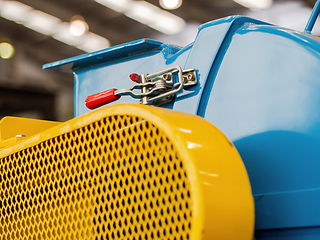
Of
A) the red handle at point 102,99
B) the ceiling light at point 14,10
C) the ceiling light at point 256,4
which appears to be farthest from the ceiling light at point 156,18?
the red handle at point 102,99

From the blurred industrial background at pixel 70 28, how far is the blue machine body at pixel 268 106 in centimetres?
551

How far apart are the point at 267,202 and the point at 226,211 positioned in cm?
21

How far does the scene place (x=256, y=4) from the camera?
6117 mm

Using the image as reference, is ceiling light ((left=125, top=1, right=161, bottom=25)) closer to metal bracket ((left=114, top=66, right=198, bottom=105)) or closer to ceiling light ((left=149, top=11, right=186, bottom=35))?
ceiling light ((left=149, top=11, right=186, bottom=35))

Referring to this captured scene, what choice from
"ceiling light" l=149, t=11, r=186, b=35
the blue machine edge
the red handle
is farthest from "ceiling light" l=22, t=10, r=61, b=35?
the red handle

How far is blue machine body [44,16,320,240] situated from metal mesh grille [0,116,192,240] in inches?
8.5

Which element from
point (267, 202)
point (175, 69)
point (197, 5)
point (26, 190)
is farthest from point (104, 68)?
point (197, 5)

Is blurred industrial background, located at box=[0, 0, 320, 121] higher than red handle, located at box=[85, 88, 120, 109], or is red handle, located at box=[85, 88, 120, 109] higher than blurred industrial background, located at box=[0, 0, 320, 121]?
blurred industrial background, located at box=[0, 0, 320, 121]

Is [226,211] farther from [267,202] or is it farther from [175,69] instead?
[175,69]

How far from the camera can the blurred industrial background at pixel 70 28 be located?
20.5 feet

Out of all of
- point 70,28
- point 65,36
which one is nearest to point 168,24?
point 70,28

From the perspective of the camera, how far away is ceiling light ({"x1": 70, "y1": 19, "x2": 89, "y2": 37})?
705 cm

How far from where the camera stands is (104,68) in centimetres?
117

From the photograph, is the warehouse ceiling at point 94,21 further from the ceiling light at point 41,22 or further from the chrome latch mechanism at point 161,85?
the chrome latch mechanism at point 161,85
